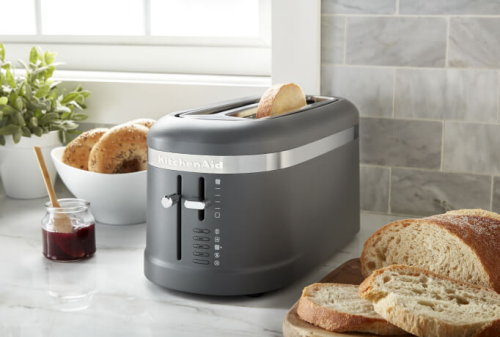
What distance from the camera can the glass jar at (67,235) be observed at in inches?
45.9

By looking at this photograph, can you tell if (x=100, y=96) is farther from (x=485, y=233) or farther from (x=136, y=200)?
(x=485, y=233)

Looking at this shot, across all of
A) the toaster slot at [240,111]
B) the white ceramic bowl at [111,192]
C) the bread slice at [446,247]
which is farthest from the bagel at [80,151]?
the bread slice at [446,247]

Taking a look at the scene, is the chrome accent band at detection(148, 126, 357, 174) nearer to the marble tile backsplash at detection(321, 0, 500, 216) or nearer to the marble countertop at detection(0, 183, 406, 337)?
the marble countertop at detection(0, 183, 406, 337)

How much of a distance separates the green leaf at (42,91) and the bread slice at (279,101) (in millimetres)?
620

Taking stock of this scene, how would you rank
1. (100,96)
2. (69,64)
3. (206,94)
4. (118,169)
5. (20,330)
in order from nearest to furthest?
(20,330) → (118,169) → (206,94) → (100,96) → (69,64)

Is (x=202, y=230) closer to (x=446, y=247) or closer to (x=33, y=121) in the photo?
(x=446, y=247)

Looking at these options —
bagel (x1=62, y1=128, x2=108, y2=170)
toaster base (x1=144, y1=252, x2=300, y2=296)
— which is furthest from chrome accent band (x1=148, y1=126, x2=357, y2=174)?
bagel (x1=62, y1=128, x2=108, y2=170)

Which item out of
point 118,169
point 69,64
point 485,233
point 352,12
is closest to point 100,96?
point 69,64

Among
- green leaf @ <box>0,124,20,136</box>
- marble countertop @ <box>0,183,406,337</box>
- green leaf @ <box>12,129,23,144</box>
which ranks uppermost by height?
green leaf @ <box>0,124,20,136</box>

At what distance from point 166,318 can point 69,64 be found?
1.06 meters

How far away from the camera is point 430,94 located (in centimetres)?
135

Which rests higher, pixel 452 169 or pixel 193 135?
pixel 193 135

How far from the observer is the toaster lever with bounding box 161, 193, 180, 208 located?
977 millimetres

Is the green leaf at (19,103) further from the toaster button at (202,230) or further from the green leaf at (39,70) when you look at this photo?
the toaster button at (202,230)
